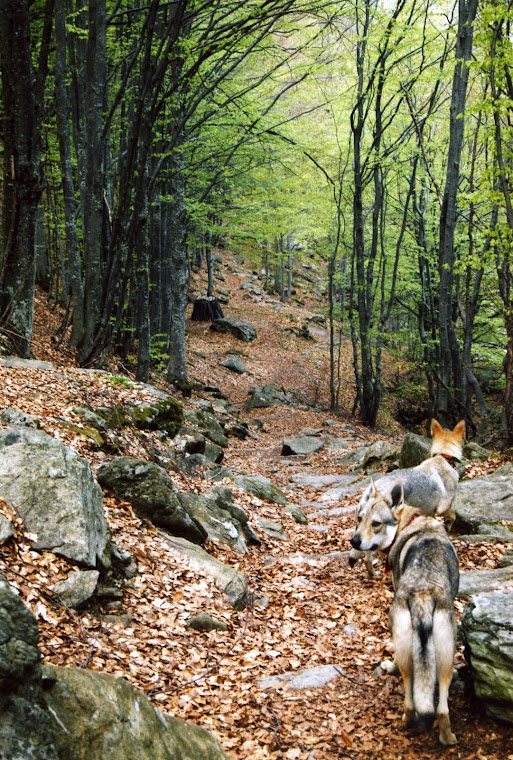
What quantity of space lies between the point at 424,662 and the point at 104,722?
1918mm

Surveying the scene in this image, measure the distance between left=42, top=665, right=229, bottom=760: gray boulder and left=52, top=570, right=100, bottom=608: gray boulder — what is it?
5.07 feet

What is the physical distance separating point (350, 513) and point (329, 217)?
58.7 feet

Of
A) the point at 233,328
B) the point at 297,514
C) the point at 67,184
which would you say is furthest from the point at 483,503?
the point at 233,328

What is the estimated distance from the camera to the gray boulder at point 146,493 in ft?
20.6

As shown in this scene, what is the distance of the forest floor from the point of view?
359 cm

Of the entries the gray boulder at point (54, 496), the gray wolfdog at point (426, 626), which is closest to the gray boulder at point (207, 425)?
the gray boulder at point (54, 496)

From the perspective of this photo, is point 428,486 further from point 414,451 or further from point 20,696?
point 20,696

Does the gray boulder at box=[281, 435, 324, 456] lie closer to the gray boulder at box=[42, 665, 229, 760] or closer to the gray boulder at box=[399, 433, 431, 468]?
the gray boulder at box=[399, 433, 431, 468]

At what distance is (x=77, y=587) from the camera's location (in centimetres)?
420

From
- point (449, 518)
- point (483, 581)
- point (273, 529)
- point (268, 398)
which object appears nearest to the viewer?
point (483, 581)

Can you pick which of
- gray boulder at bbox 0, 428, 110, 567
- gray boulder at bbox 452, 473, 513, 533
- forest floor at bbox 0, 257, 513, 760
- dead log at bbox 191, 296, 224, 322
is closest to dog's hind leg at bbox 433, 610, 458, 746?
forest floor at bbox 0, 257, 513, 760

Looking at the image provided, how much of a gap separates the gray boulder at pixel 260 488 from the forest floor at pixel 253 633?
0.37m

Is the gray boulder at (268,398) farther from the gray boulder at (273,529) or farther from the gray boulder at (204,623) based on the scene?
the gray boulder at (204,623)

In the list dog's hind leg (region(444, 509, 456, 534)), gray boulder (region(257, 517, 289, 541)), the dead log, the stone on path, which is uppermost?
the dead log
